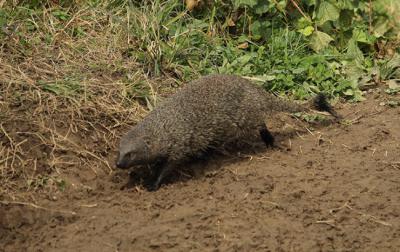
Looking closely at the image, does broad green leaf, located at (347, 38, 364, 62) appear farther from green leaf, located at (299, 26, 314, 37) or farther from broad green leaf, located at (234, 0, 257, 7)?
broad green leaf, located at (234, 0, 257, 7)

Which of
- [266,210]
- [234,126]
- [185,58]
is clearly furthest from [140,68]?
[266,210]

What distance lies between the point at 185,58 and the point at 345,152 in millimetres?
1739

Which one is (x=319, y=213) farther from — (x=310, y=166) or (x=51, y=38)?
(x=51, y=38)

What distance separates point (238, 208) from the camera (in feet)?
13.5

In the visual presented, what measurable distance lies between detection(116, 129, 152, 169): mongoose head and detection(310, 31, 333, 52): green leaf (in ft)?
8.07

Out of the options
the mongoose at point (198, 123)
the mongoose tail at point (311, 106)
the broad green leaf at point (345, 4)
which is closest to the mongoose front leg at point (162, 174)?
the mongoose at point (198, 123)

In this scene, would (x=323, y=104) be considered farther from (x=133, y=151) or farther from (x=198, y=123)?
(x=133, y=151)

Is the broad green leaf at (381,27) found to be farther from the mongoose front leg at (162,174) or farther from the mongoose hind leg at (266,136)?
the mongoose front leg at (162,174)

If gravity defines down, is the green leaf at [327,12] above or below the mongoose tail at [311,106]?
above

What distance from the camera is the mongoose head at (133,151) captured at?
4.26m

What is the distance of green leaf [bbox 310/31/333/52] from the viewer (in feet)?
20.4

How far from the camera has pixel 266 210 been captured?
4109mm

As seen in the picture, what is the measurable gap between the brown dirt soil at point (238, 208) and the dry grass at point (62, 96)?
0.08m

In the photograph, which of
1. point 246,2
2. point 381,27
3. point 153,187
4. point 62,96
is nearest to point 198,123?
point 153,187
